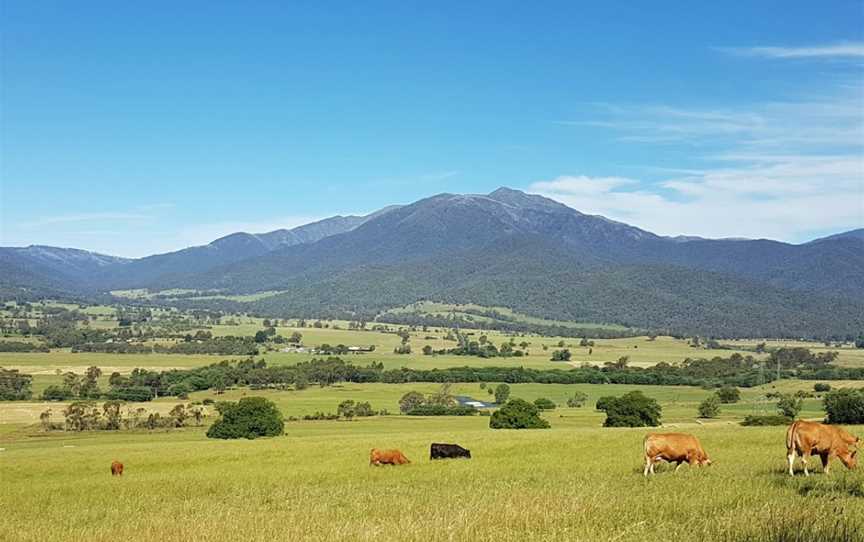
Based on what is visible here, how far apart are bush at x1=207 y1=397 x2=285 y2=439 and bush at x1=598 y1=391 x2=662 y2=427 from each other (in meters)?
29.5

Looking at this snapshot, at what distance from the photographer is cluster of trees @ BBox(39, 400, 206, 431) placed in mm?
82250

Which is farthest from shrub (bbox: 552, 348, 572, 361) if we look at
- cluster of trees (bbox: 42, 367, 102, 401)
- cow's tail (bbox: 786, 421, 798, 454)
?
cow's tail (bbox: 786, 421, 798, 454)

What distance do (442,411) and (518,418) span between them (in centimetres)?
3026

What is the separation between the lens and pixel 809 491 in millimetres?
14656

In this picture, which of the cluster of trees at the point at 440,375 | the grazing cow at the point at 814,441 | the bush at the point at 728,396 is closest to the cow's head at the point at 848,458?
the grazing cow at the point at 814,441

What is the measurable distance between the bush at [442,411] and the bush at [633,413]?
3009 centimetres

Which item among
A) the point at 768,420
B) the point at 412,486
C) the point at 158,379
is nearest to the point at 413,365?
the point at 158,379

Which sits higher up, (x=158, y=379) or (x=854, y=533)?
(x=854, y=533)

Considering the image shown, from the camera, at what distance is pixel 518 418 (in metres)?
66.6

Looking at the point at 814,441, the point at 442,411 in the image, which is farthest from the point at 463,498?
the point at 442,411

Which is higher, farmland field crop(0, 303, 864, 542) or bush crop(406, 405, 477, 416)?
farmland field crop(0, 303, 864, 542)

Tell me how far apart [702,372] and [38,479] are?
461 ft

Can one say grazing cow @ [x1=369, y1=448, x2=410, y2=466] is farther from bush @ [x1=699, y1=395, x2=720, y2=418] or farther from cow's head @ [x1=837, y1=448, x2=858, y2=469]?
bush @ [x1=699, y1=395, x2=720, y2=418]

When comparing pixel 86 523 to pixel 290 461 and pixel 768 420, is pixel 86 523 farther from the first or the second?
pixel 768 420
